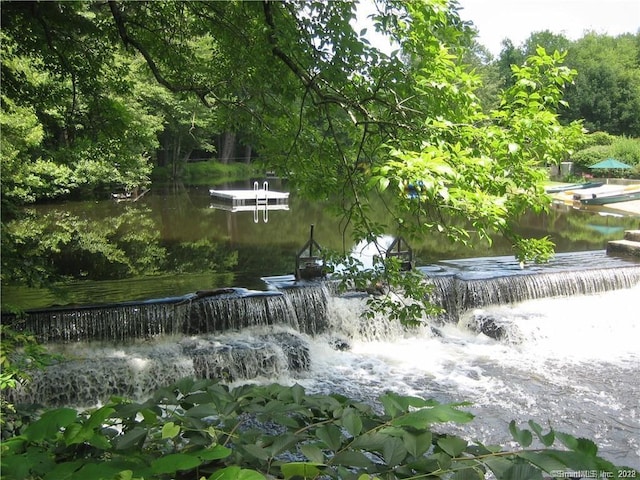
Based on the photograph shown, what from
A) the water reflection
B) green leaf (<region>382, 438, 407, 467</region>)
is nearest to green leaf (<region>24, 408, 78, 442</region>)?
green leaf (<region>382, 438, 407, 467</region>)

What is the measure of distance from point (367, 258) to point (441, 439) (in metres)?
12.4

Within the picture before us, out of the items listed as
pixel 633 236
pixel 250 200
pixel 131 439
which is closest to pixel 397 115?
pixel 131 439

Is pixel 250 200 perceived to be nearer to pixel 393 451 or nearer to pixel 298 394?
pixel 298 394

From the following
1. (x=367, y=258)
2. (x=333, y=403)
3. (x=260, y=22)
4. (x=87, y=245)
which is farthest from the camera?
(x=87, y=245)

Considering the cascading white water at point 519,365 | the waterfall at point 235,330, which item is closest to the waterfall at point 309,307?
the waterfall at point 235,330

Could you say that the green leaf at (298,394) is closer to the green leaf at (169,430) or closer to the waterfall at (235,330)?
the green leaf at (169,430)

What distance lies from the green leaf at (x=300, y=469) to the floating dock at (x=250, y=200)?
22242 mm

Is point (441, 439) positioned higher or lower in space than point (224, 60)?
lower

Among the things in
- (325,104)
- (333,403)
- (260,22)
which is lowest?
(333,403)

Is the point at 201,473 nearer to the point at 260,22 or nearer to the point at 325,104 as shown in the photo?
the point at 325,104

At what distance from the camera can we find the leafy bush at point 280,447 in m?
1.25

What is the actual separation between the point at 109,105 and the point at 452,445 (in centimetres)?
605

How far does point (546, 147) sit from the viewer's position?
11.6 ft

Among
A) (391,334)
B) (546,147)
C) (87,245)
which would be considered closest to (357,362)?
(391,334)
